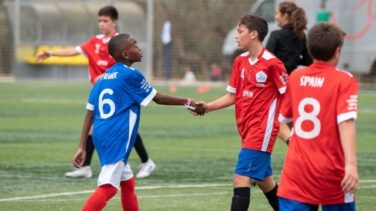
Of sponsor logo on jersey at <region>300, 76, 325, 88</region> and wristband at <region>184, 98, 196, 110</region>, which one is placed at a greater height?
sponsor logo on jersey at <region>300, 76, 325, 88</region>

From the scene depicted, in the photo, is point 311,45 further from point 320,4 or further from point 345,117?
point 320,4

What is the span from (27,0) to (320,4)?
12.7 metres

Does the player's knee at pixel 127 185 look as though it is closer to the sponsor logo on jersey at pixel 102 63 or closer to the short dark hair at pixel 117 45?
the short dark hair at pixel 117 45

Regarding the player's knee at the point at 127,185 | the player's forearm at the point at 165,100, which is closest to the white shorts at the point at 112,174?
the player's knee at the point at 127,185

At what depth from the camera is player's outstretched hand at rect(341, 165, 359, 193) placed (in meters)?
5.68

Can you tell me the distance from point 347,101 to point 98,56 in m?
6.29

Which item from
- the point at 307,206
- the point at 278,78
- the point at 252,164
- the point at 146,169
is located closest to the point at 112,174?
the point at 252,164

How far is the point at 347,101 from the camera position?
584cm

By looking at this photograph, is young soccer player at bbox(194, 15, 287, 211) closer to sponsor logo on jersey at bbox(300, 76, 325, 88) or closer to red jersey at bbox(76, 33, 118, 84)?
sponsor logo on jersey at bbox(300, 76, 325, 88)

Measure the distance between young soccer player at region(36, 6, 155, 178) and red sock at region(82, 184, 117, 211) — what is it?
383cm

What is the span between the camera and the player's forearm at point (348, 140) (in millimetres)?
5730

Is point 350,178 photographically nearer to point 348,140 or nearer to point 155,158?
point 348,140

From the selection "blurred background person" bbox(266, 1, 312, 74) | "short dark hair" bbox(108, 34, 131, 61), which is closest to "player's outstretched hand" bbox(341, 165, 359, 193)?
"short dark hair" bbox(108, 34, 131, 61)

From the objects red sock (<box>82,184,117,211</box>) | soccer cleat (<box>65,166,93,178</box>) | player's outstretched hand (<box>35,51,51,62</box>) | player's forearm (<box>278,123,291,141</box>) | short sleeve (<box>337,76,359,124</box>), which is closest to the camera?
short sleeve (<box>337,76,359,124</box>)
